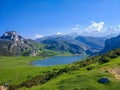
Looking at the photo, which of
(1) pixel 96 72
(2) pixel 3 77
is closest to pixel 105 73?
(1) pixel 96 72

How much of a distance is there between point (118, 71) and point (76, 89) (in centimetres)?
1374

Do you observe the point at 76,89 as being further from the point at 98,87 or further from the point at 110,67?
the point at 110,67

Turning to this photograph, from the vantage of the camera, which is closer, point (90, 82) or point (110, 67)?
point (90, 82)

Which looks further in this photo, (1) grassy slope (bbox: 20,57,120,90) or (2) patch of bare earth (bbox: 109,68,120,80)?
(2) patch of bare earth (bbox: 109,68,120,80)

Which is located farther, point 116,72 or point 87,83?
point 116,72

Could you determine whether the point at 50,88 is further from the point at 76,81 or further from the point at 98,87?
the point at 98,87

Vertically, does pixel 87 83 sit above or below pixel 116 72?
below

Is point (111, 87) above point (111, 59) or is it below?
below

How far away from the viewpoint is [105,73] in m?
64.7

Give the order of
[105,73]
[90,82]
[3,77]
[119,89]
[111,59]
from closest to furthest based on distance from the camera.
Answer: [119,89] < [90,82] < [105,73] < [111,59] < [3,77]

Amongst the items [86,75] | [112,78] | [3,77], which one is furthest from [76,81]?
[3,77]

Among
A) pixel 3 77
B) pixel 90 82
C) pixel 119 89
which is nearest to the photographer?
pixel 119 89

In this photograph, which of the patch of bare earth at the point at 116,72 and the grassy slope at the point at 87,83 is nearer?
the grassy slope at the point at 87,83

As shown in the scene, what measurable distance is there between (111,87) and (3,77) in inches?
3472
